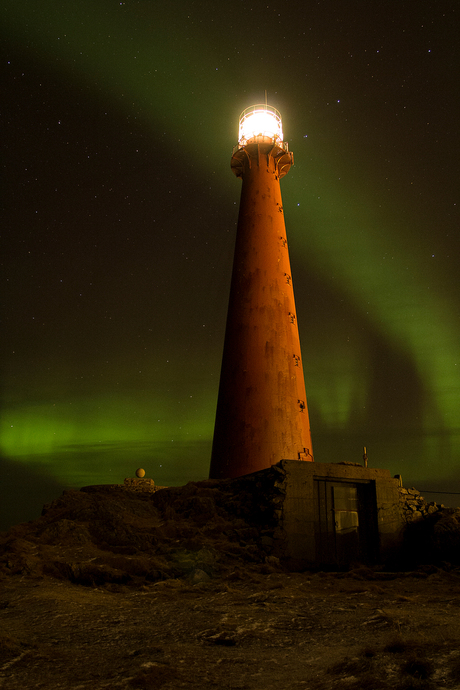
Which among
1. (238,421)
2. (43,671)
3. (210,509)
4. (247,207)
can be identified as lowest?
(43,671)

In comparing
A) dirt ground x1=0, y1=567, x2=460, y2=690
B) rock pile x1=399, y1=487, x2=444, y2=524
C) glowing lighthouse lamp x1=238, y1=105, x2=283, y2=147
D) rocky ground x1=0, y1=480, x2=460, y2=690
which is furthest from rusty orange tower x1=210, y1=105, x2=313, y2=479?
dirt ground x1=0, y1=567, x2=460, y2=690

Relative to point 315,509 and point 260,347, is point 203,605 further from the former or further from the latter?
point 260,347

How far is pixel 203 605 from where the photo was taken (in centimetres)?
761

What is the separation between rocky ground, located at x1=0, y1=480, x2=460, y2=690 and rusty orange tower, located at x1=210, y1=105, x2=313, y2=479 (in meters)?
2.74

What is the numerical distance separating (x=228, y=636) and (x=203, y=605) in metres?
1.96

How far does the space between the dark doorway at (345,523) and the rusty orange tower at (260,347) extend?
11.1 feet

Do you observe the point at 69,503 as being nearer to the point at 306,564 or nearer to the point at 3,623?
the point at 306,564

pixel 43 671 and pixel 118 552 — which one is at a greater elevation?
pixel 118 552

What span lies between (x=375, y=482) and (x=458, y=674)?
388 inches

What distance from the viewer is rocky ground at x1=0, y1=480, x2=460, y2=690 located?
14.7ft

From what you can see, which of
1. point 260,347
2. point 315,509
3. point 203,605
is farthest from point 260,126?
point 203,605

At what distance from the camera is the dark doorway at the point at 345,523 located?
12992 millimetres

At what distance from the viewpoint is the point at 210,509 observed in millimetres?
13336

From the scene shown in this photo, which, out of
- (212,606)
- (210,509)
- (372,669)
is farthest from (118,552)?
(372,669)
